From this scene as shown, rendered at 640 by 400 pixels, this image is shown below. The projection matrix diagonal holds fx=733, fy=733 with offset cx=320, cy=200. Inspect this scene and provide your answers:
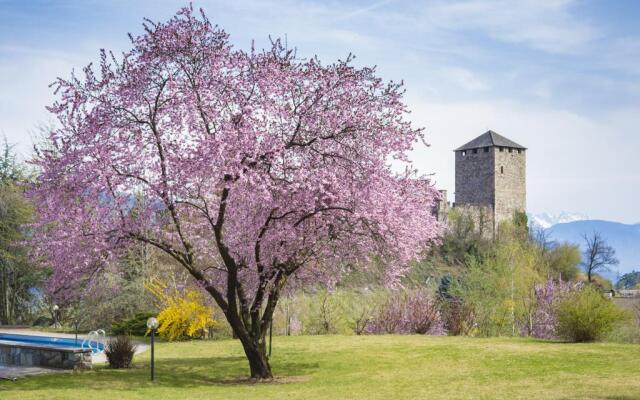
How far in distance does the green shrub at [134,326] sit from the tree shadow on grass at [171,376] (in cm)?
675

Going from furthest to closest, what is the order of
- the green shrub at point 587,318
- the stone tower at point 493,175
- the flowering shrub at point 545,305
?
the stone tower at point 493,175, the flowering shrub at point 545,305, the green shrub at point 587,318

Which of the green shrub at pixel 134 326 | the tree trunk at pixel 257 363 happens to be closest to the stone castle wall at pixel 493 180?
the green shrub at pixel 134 326

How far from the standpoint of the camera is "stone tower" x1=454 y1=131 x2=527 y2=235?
236 ft

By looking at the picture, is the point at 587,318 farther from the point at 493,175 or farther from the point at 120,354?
the point at 493,175

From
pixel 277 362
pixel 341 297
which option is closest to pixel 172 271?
pixel 341 297

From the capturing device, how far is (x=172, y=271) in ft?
81.4

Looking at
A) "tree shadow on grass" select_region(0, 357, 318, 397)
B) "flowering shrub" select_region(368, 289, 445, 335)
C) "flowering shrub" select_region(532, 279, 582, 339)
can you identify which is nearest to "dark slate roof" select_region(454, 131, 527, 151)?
"flowering shrub" select_region(532, 279, 582, 339)

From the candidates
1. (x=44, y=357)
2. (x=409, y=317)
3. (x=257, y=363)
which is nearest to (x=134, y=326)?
(x=44, y=357)

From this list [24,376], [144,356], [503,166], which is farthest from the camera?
[503,166]

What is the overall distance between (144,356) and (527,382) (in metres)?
9.85

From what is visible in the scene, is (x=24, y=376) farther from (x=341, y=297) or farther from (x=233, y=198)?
(x=341, y=297)

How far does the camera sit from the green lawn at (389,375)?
38.4ft

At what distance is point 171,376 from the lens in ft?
48.1

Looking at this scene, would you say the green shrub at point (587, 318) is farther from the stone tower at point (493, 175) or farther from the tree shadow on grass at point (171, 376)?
the stone tower at point (493, 175)
